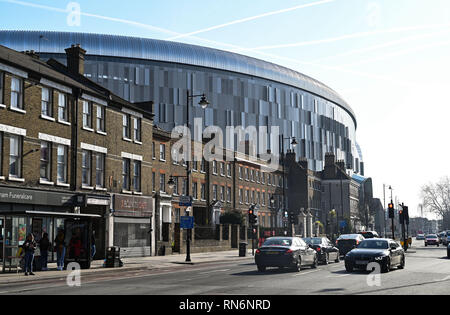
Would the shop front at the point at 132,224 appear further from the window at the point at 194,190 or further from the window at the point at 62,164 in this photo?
the window at the point at 194,190

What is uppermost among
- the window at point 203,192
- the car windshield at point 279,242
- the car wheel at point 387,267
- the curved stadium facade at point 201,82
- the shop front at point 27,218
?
the curved stadium facade at point 201,82

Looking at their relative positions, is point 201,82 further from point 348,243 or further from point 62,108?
point 348,243

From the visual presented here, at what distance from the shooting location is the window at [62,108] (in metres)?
33.6

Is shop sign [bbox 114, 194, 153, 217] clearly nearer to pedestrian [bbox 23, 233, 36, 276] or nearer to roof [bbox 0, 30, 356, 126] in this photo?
pedestrian [bbox 23, 233, 36, 276]

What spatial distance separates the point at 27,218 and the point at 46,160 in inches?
162

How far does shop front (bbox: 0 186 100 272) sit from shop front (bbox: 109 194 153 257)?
18.6ft

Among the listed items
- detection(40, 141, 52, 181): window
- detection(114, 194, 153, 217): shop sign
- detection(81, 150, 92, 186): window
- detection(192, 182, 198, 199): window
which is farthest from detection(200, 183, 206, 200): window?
detection(40, 141, 52, 181): window

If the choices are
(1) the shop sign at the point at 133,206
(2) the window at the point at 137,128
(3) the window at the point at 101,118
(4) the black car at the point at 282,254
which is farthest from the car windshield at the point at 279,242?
(2) the window at the point at 137,128

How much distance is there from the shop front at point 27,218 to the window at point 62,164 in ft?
3.40
